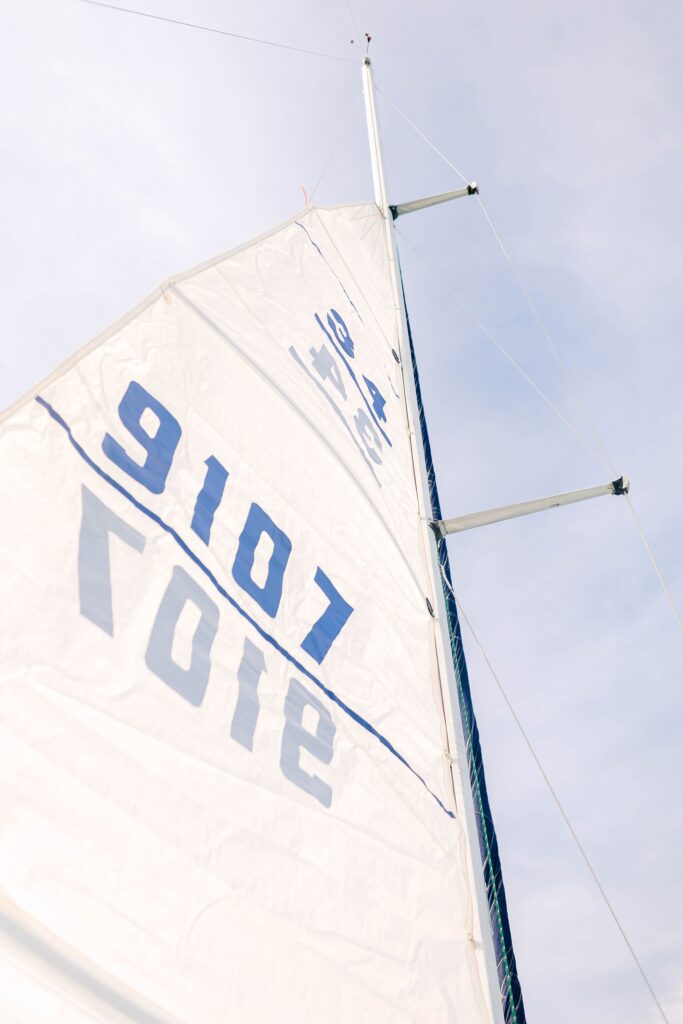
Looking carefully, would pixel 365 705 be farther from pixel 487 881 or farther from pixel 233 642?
pixel 487 881

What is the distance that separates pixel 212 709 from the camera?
171 cm

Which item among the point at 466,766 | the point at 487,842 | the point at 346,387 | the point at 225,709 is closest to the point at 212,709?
the point at 225,709

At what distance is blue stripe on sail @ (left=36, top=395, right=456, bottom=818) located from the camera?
168 centimetres

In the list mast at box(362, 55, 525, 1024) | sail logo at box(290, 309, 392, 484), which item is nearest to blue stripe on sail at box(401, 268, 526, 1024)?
mast at box(362, 55, 525, 1024)

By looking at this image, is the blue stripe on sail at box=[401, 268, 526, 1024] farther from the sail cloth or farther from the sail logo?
the sail logo

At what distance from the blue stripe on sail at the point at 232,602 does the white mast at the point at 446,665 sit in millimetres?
135

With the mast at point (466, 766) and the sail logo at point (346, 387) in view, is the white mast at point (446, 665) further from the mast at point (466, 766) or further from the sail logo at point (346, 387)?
the sail logo at point (346, 387)

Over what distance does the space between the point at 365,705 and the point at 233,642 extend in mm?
584

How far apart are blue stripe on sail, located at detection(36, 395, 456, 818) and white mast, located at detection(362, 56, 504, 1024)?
0.13 meters

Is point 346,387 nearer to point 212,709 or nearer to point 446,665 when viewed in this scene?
point 446,665

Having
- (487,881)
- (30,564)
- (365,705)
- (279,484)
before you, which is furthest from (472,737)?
(30,564)

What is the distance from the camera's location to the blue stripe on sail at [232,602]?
1677mm

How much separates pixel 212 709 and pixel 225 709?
41mm

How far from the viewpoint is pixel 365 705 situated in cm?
229
